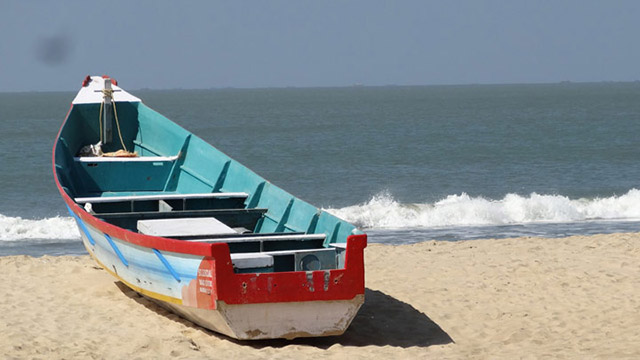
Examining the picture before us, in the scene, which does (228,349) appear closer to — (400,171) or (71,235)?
(71,235)

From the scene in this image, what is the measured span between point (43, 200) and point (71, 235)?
6.93 metres

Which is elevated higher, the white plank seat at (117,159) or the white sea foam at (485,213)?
the white plank seat at (117,159)

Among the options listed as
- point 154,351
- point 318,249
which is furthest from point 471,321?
point 154,351

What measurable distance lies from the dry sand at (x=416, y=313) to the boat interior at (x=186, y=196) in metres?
0.93

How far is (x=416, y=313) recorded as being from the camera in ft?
33.7

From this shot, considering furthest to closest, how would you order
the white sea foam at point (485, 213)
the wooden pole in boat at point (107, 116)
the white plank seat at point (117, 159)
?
the white sea foam at point (485, 213) → the wooden pole in boat at point (107, 116) → the white plank seat at point (117, 159)

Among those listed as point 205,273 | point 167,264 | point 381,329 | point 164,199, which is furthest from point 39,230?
point 205,273

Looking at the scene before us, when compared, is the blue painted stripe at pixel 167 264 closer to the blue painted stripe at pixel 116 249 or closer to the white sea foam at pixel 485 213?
the blue painted stripe at pixel 116 249

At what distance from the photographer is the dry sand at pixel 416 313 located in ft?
28.4

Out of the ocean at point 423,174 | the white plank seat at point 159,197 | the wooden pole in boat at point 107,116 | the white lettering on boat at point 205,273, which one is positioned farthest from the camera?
the ocean at point 423,174

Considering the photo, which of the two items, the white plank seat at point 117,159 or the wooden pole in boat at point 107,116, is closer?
the white plank seat at point 117,159

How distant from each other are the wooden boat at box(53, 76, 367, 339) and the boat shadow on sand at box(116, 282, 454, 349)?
0.36 meters

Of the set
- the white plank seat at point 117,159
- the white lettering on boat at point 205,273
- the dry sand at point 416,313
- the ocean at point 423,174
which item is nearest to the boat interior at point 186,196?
the white plank seat at point 117,159

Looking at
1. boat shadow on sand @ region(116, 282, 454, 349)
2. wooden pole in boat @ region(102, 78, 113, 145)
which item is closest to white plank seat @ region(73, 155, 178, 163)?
wooden pole in boat @ region(102, 78, 113, 145)
